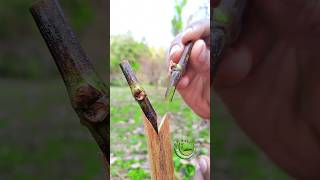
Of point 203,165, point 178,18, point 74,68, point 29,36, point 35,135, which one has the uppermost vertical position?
point 29,36

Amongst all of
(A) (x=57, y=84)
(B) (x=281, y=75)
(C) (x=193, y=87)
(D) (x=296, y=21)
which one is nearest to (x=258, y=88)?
(B) (x=281, y=75)

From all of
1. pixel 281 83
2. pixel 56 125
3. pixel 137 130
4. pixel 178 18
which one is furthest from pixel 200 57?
pixel 56 125

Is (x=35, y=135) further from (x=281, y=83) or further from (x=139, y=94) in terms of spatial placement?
(x=281, y=83)

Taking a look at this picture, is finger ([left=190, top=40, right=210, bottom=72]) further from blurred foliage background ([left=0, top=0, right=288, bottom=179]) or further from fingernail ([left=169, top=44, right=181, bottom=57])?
blurred foliage background ([left=0, top=0, right=288, bottom=179])

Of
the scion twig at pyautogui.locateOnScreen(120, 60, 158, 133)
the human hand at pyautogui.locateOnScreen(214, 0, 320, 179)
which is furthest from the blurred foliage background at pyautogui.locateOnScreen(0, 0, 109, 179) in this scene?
the human hand at pyautogui.locateOnScreen(214, 0, 320, 179)

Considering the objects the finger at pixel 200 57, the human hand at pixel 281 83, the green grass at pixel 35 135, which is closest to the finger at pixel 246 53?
the human hand at pixel 281 83

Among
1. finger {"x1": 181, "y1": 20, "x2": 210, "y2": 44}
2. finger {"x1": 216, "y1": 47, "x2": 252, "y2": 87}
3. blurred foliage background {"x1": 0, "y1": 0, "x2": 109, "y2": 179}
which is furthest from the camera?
blurred foliage background {"x1": 0, "y1": 0, "x2": 109, "y2": 179}
